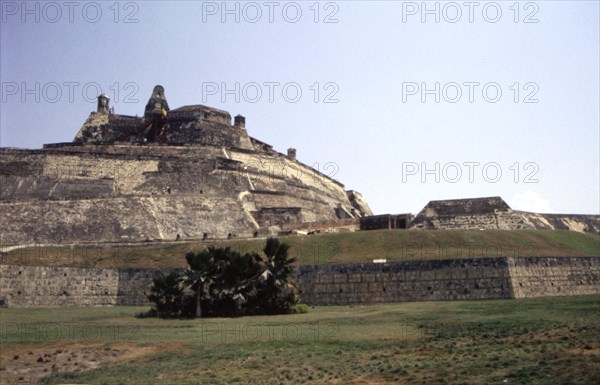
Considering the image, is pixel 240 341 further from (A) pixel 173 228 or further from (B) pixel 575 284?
(A) pixel 173 228

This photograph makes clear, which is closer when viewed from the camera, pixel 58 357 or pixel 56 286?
pixel 58 357

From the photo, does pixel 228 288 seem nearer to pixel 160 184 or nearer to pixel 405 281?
pixel 405 281

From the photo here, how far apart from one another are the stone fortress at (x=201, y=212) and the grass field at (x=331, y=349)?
20.9 ft

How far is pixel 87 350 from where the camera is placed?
16.5 m

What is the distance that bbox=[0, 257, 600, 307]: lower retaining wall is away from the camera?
27.8 meters

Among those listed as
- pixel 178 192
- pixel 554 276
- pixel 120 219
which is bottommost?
pixel 554 276

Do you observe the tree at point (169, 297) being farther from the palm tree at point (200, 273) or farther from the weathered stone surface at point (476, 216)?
the weathered stone surface at point (476, 216)

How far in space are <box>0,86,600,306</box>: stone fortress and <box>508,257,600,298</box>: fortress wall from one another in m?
0.05

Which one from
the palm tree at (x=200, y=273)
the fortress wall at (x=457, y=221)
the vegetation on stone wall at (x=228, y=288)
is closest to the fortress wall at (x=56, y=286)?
the vegetation on stone wall at (x=228, y=288)

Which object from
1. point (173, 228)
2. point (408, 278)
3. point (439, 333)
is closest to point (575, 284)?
point (408, 278)

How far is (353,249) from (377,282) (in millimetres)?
4050

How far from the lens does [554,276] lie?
29016 millimetres

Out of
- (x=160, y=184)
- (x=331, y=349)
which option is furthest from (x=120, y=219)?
(x=331, y=349)

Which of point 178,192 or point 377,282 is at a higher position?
point 178,192
